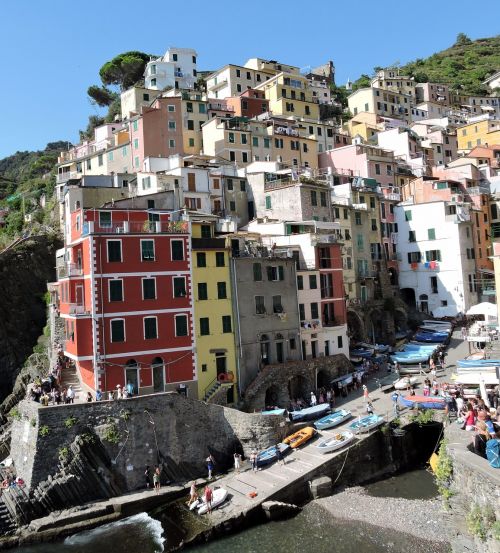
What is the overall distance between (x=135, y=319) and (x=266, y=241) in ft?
52.3

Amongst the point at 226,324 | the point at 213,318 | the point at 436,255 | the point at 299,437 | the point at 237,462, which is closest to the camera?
the point at 237,462

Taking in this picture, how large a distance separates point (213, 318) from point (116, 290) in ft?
24.4

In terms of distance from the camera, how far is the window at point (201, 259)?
38969 mm

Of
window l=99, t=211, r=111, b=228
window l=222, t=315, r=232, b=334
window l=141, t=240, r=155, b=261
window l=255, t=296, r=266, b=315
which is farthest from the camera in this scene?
window l=255, t=296, r=266, b=315

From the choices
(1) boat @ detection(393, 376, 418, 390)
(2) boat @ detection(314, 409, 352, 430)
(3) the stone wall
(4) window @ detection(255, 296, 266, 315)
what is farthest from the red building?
(1) boat @ detection(393, 376, 418, 390)

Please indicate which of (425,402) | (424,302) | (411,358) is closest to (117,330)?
(425,402)

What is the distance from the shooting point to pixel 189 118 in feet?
236

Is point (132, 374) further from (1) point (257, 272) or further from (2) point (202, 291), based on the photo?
(1) point (257, 272)

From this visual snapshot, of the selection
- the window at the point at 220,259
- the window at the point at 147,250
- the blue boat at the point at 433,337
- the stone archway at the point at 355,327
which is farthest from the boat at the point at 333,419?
the blue boat at the point at 433,337

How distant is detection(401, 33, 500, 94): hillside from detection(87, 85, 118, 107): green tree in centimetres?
7919

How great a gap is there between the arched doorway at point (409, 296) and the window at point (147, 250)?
118 feet

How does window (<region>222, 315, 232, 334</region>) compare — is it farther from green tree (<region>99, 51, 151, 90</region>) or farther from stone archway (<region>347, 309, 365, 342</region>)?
green tree (<region>99, 51, 151, 90</region>)

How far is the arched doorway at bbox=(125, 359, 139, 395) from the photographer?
35.2 metres

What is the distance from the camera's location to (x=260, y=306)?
1629 inches
